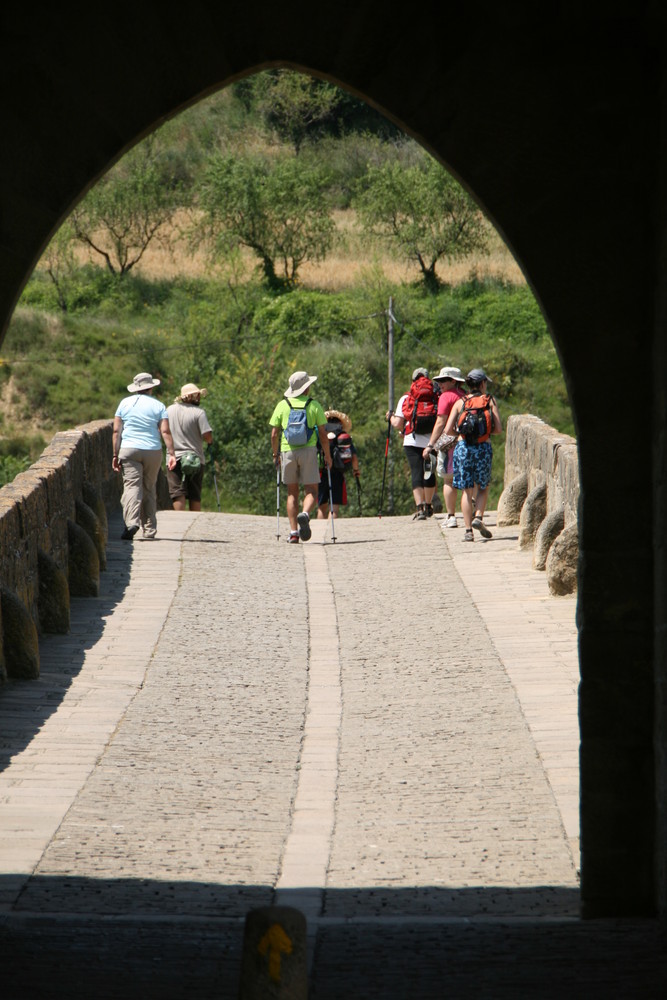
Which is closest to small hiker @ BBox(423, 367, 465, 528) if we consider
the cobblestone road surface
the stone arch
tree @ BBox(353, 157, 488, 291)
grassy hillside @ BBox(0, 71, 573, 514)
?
the cobblestone road surface

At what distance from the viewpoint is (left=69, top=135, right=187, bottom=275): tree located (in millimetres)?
51312

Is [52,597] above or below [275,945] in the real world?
below

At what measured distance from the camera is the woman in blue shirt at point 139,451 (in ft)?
43.4

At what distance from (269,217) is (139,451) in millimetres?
38965

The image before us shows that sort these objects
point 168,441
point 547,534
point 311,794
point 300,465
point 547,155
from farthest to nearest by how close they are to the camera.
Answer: point 168,441, point 300,465, point 547,534, point 311,794, point 547,155

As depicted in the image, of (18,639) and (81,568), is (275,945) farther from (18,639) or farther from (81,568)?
(81,568)

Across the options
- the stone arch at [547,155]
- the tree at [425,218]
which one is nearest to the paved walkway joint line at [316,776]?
the stone arch at [547,155]

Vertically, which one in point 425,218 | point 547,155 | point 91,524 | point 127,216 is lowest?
point 91,524

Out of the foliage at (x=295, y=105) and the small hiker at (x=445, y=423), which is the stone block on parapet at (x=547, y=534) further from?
the foliage at (x=295, y=105)

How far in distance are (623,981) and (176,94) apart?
319 cm

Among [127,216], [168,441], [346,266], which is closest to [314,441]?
[168,441]

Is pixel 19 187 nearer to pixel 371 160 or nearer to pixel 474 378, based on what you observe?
pixel 474 378

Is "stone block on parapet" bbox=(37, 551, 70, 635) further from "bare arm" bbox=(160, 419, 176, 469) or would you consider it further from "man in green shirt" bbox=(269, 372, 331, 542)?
"bare arm" bbox=(160, 419, 176, 469)

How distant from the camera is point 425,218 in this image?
50438 mm
